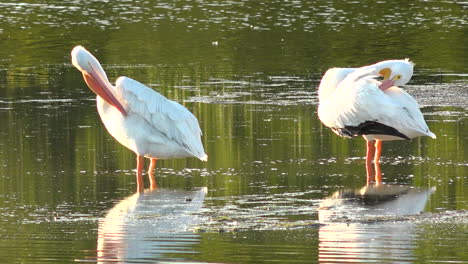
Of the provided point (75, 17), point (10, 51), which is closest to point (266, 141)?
point (10, 51)

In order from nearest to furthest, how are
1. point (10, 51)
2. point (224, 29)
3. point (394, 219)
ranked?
point (394, 219)
point (10, 51)
point (224, 29)

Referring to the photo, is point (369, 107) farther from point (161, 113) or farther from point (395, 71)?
point (161, 113)

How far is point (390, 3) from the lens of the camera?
1082 inches

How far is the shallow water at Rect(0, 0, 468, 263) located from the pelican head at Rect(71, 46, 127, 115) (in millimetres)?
633

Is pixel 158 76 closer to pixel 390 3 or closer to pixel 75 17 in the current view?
pixel 75 17

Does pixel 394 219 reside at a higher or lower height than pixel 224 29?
lower

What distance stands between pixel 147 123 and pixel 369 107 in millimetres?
1953

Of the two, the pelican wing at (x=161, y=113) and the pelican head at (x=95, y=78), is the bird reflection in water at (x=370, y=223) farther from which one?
the pelican head at (x=95, y=78)

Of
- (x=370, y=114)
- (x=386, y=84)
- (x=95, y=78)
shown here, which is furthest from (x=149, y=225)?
(x=386, y=84)

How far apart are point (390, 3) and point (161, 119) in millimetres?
17967

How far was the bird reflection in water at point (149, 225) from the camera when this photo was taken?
733cm

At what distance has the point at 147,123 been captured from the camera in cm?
1035

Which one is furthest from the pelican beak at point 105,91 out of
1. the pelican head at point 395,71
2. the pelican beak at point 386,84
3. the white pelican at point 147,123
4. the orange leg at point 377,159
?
the pelican head at point 395,71

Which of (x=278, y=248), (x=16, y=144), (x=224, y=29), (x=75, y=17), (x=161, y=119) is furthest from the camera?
(x=75, y=17)
